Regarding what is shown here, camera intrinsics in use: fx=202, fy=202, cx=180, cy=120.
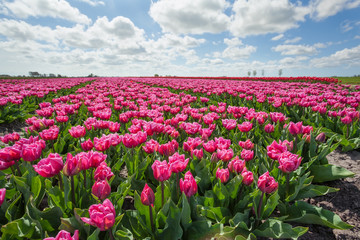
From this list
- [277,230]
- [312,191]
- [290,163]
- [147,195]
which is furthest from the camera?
[312,191]

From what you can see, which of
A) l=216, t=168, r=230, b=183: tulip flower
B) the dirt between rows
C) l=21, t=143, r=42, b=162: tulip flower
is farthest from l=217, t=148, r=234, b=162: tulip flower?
l=21, t=143, r=42, b=162: tulip flower

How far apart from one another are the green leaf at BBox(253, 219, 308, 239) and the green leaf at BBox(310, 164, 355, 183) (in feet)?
4.87

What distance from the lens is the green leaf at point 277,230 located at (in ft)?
5.79

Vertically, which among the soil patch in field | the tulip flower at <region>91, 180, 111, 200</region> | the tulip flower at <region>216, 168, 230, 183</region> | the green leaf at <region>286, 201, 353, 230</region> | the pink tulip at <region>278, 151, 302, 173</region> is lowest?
the soil patch in field

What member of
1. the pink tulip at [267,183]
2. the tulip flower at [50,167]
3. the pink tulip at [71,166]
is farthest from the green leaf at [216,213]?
the tulip flower at [50,167]

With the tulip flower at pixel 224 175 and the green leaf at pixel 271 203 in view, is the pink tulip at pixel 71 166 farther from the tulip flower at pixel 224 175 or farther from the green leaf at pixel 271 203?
the green leaf at pixel 271 203

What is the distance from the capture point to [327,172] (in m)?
2.88

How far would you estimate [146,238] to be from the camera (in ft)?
5.67

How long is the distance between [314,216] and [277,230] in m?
0.50

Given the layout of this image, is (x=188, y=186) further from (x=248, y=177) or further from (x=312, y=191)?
(x=312, y=191)

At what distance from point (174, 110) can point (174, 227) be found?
11.9 ft

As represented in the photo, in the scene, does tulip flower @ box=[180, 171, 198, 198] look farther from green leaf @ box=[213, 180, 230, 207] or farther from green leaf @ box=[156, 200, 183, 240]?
green leaf @ box=[213, 180, 230, 207]

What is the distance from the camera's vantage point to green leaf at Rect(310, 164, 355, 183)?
2.79m

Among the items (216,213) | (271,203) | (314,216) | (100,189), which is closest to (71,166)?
(100,189)
